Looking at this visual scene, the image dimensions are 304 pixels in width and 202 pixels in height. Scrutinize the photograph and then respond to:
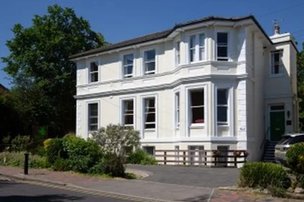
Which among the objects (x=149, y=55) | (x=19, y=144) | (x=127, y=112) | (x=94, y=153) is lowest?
(x=94, y=153)

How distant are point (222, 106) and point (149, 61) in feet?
23.8

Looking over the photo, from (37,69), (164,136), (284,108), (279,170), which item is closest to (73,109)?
(37,69)

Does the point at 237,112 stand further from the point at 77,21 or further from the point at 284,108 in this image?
the point at 77,21

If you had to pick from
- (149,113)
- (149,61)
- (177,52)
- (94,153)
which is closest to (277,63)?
(177,52)

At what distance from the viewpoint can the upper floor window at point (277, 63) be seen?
111 feet

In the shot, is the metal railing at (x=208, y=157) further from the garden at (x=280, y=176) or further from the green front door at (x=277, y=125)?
the garden at (x=280, y=176)

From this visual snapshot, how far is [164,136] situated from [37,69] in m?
21.3

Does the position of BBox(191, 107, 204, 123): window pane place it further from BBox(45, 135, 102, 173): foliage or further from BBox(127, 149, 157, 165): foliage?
BBox(45, 135, 102, 173): foliage

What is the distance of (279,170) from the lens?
49.9ft

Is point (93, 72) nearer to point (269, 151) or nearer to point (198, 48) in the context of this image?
point (198, 48)

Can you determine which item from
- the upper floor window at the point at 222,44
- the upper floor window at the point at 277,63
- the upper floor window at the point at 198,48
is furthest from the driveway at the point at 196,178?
the upper floor window at the point at 277,63

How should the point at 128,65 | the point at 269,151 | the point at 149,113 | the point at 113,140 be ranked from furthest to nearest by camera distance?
the point at 128,65 → the point at 149,113 → the point at 269,151 → the point at 113,140

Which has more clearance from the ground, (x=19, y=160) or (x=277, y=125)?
(x=277, y=125)

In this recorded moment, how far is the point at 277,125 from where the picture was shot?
32.8 meters
